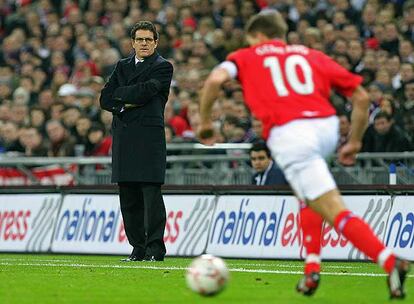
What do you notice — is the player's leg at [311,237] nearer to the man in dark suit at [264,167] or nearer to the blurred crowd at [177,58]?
the man in dark suit at [264,167]

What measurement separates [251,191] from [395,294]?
740cm

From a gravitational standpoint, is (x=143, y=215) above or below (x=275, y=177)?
below

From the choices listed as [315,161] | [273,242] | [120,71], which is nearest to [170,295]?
[315,161]

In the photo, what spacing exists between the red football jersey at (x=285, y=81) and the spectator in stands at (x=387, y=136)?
7.65 m

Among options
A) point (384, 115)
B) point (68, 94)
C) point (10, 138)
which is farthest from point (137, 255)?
A: point (68, 94)

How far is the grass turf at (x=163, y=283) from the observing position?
960cm

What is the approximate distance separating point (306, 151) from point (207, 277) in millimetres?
1197

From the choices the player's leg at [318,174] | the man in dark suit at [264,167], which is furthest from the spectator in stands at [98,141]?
the player's leg at [318,174]

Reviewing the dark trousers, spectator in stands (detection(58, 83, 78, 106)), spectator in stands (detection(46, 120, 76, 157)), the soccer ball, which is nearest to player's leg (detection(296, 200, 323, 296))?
the soccer ball

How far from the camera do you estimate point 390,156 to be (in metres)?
16.6

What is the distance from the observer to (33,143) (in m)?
21.3

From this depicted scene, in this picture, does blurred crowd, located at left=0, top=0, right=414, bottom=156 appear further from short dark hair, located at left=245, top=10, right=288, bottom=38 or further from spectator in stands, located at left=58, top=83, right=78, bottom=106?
short dark hair, located at left=245, top=10, right=288, bottom=38

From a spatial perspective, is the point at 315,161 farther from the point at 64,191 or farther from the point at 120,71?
the point at 64,191

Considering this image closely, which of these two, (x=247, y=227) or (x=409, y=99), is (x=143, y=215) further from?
(x=409, y=99)
